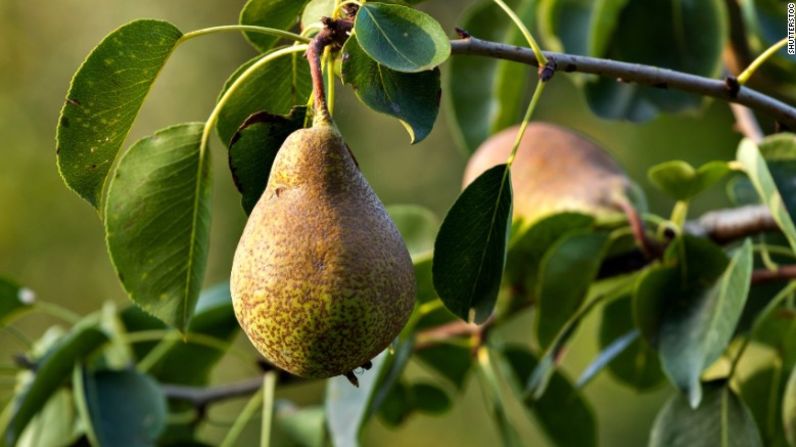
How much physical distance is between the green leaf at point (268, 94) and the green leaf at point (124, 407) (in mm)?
565

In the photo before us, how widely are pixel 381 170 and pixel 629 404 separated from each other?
1.20m

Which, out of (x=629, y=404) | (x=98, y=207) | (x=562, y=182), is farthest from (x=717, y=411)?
(x=629, y=404)

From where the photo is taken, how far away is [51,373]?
5.08ft

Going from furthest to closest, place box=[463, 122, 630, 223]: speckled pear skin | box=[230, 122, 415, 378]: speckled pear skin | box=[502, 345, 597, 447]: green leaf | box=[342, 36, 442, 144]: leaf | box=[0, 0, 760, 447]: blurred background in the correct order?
box=[0, 0, 760, 447]: blurred background
box=[502, 345, 597, 447]: green leaf
box=[463, 122, 630, 223]: speckled pear skin
box=[342, 36, 442, 144]: leaf
box=[230, 122, 415, 378]: speckled pear skin

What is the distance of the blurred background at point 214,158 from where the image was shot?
3.62 m

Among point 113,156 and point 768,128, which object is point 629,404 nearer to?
point 768,128

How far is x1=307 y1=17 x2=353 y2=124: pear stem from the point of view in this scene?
91 centimetres

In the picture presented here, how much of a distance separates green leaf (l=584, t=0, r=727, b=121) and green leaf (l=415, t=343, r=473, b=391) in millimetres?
401

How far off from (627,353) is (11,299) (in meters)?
0.87

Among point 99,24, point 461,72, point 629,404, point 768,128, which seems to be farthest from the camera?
point 99,24

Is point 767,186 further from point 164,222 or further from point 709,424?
point 164,222

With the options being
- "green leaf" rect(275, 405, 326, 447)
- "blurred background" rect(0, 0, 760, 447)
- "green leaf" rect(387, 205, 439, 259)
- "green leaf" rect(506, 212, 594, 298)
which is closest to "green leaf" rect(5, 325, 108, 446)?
"green leaf" rect(275, 405, 326, 447)

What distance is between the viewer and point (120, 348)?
173 centimetres

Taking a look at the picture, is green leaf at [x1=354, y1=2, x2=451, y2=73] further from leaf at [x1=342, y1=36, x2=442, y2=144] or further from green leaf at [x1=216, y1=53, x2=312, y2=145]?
green leaf at [x1=216, y1=53, x2=312, y2=145]
